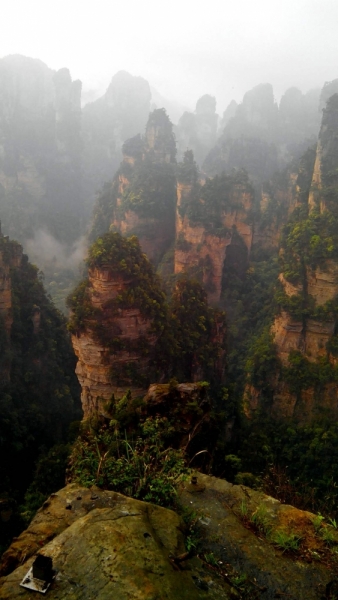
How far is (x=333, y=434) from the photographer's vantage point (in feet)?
62.2

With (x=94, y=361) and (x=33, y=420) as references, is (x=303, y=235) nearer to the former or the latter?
(x=94, y=361)

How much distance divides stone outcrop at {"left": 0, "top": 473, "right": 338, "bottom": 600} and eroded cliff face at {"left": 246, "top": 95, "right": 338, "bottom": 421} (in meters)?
18.5

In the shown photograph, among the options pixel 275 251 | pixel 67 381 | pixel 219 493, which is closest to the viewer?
pixel 219 493

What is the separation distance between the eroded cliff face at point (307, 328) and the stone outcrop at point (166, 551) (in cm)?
1847

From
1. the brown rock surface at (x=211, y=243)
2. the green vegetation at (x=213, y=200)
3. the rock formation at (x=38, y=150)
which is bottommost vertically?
the brown rock surface at (x=211, y=243)

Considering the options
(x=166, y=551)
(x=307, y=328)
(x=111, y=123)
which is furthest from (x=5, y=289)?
(x=111, y=123)

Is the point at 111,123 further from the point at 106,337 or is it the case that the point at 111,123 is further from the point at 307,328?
the point at 106,337

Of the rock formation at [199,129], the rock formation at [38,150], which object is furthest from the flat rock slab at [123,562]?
the rock formation at [199,129]

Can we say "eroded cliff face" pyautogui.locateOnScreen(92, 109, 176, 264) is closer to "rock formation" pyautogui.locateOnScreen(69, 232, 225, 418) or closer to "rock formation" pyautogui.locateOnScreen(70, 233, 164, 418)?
"rock formation" pyautogui.locateOnScreen(69, 232, 225, 418)

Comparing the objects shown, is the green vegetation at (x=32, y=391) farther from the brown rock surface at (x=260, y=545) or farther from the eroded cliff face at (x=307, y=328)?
the eroded cliff face at (x=307, y=328)

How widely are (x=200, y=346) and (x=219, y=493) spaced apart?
44.1 ft

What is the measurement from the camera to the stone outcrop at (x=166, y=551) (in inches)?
153

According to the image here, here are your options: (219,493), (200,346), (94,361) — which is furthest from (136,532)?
(200,346)

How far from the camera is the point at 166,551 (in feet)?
14.6
